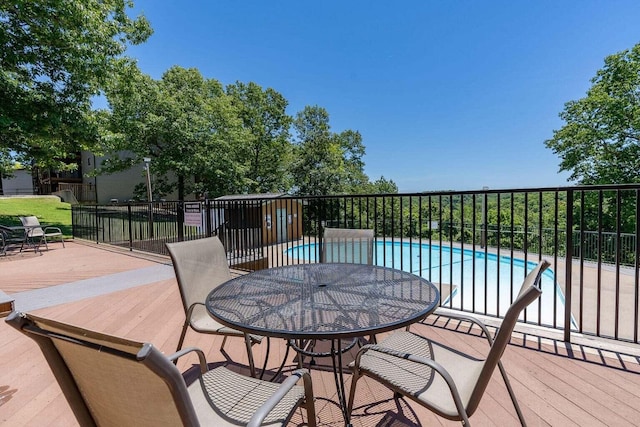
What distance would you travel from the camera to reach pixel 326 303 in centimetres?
157

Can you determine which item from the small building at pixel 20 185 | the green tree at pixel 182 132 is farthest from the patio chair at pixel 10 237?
the small building at pixel 20 185

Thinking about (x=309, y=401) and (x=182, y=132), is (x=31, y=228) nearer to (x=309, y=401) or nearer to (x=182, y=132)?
(x=182, y=132)

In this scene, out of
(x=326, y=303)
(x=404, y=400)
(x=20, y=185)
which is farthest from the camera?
(x=20, y=185)

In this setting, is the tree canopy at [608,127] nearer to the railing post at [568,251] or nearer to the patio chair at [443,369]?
the railing post at [568,251]

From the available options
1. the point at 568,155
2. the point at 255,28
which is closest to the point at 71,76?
the point at 255,28

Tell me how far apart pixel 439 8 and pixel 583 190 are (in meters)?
11.7

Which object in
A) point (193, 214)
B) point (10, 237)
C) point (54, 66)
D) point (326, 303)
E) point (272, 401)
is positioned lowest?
point (10, 237)

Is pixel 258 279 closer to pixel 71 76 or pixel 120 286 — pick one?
pixel 120 286

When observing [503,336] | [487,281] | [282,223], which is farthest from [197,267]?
[487,281]

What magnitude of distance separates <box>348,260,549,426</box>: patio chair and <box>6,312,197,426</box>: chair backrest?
0.82m

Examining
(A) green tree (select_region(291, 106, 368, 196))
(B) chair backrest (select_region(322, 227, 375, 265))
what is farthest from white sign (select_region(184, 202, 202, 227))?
(A) green tree (select_region(291, 106, 368, 196))

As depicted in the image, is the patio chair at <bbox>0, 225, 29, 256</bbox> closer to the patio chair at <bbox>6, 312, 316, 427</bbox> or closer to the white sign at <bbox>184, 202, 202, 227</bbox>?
the white sign at <bbox>184, 202, 202, 227</bbox>

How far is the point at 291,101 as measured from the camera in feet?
74.3

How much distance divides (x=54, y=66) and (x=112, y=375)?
1014 centimetres
